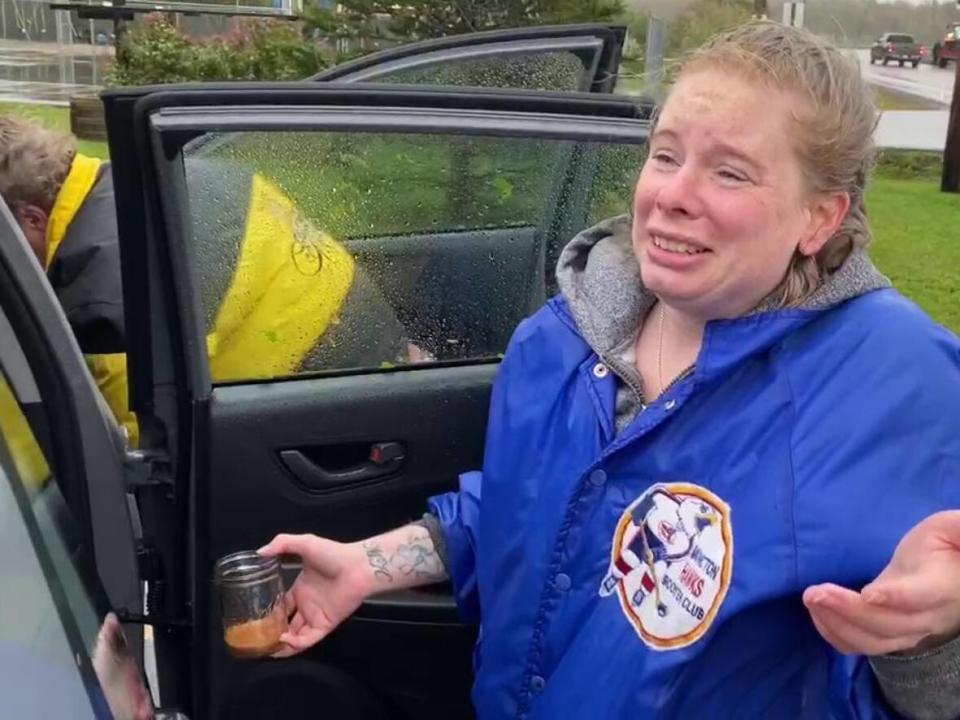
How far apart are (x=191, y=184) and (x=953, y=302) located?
656cm

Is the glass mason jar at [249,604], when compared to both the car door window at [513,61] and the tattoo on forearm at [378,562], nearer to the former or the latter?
the tattoo on forearm at [378,562]

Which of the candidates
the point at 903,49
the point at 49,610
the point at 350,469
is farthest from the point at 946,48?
the point at 49,610

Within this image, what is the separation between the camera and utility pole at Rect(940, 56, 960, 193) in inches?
488

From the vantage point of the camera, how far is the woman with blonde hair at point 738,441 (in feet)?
4.48

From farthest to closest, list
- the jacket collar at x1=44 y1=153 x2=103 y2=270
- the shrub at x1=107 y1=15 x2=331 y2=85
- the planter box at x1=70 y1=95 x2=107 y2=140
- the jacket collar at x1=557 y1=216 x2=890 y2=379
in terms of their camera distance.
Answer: the shrub at x1=107 y1=15 x2=331 y2=85
the planter box at x1=70 y1=95 x2=107 y2=140
the jacket collar at x1=44 y1=153 x2=103 y2=270
the jacket collar at x1=557 y1=216 x2=890 y2=379

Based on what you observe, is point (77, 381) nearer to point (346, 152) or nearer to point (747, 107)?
point (346, 152)

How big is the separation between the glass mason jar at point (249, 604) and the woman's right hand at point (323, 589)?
79 mm

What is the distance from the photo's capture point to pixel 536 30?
3.00 meters

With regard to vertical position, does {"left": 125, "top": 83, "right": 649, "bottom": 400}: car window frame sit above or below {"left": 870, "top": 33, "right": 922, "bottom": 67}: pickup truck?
above

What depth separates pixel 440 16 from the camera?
38.7 feet

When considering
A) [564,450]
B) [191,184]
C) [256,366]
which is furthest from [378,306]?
[564,450]

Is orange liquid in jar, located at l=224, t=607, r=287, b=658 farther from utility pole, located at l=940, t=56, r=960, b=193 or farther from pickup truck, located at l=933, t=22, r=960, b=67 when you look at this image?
pickup truck, located at l=933, t=22, r=960, b=67

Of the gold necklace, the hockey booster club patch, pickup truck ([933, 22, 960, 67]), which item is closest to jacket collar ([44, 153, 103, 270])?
the gold necklace

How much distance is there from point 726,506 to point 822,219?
0.40 metres
